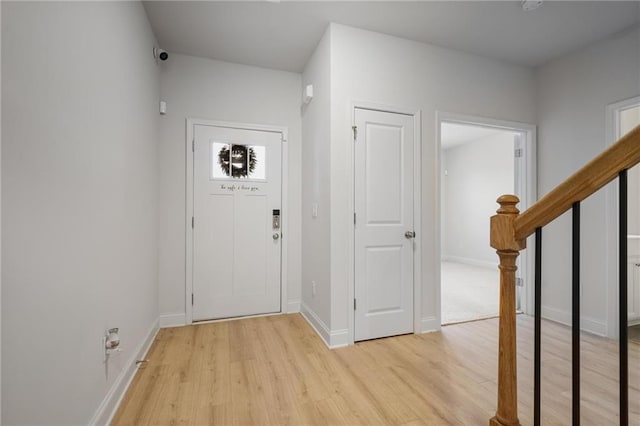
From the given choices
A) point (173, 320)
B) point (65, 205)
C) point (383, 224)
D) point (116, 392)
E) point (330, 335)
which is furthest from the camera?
point (173, 320)

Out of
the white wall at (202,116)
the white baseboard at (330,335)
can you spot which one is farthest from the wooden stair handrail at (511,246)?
the white wall at (202,116)

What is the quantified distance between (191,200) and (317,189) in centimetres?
130

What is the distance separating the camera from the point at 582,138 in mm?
2918

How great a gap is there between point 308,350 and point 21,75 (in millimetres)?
2283

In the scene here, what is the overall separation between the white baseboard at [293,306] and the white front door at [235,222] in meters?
0.14

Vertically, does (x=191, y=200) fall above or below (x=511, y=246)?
above

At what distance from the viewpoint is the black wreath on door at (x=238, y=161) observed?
3.10m

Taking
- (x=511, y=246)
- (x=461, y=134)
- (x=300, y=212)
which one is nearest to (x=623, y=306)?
(x=511, y=246)

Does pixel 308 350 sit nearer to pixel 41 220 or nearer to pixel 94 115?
pixel 41 220

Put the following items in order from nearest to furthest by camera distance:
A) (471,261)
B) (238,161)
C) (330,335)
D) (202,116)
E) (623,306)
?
(623,306)
(330,335)
(202,116)
(238,161)
(471,261)

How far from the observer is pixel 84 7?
1343 millimetres

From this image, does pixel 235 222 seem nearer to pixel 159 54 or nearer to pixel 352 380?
pixel 159 54

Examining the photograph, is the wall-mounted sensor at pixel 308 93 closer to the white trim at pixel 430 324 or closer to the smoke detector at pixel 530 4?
the smoke detector at pixel 530 4

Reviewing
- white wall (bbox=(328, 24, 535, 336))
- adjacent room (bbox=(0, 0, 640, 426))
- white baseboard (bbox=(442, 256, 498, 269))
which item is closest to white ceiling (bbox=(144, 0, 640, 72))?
adjacent room (bbox=(0, 0, 640, 426))
